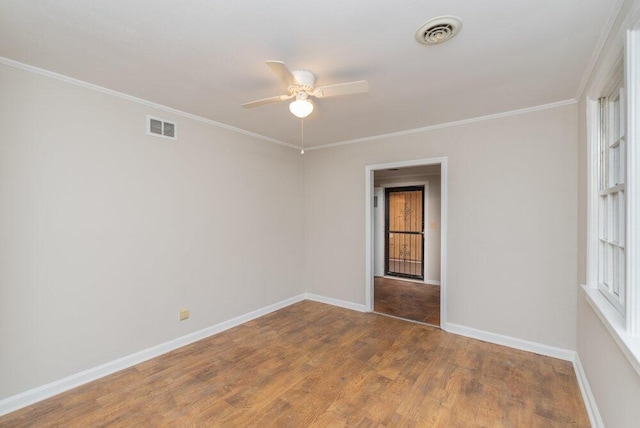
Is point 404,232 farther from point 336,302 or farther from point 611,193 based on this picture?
point 611,193

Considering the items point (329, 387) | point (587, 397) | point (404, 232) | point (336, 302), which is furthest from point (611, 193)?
point (404, 232)

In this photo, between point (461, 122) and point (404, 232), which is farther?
point (404, 232)

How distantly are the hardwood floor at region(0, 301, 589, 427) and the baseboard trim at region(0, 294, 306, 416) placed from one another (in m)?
0.06

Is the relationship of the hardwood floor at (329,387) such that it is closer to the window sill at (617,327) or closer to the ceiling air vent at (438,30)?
the window sill at (617,327)

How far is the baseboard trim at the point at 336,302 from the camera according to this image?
13.8ft

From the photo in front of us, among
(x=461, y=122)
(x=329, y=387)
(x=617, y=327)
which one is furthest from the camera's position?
(x=461, y=122)

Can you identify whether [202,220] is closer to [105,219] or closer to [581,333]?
[105,219]

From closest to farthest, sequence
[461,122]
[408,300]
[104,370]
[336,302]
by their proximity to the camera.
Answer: [104,370]
[461,122]
[336,302]
[408,300]

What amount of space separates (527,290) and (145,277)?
393 centimetres

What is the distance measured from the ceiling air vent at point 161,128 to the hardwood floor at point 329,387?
228 cm

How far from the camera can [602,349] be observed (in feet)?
6.02

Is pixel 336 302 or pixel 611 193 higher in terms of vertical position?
pixel 611 193

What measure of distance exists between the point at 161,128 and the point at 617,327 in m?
3.82

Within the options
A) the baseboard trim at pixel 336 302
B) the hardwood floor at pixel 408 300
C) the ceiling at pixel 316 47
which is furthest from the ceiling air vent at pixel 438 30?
the baseboard trim at pixel 336 302
